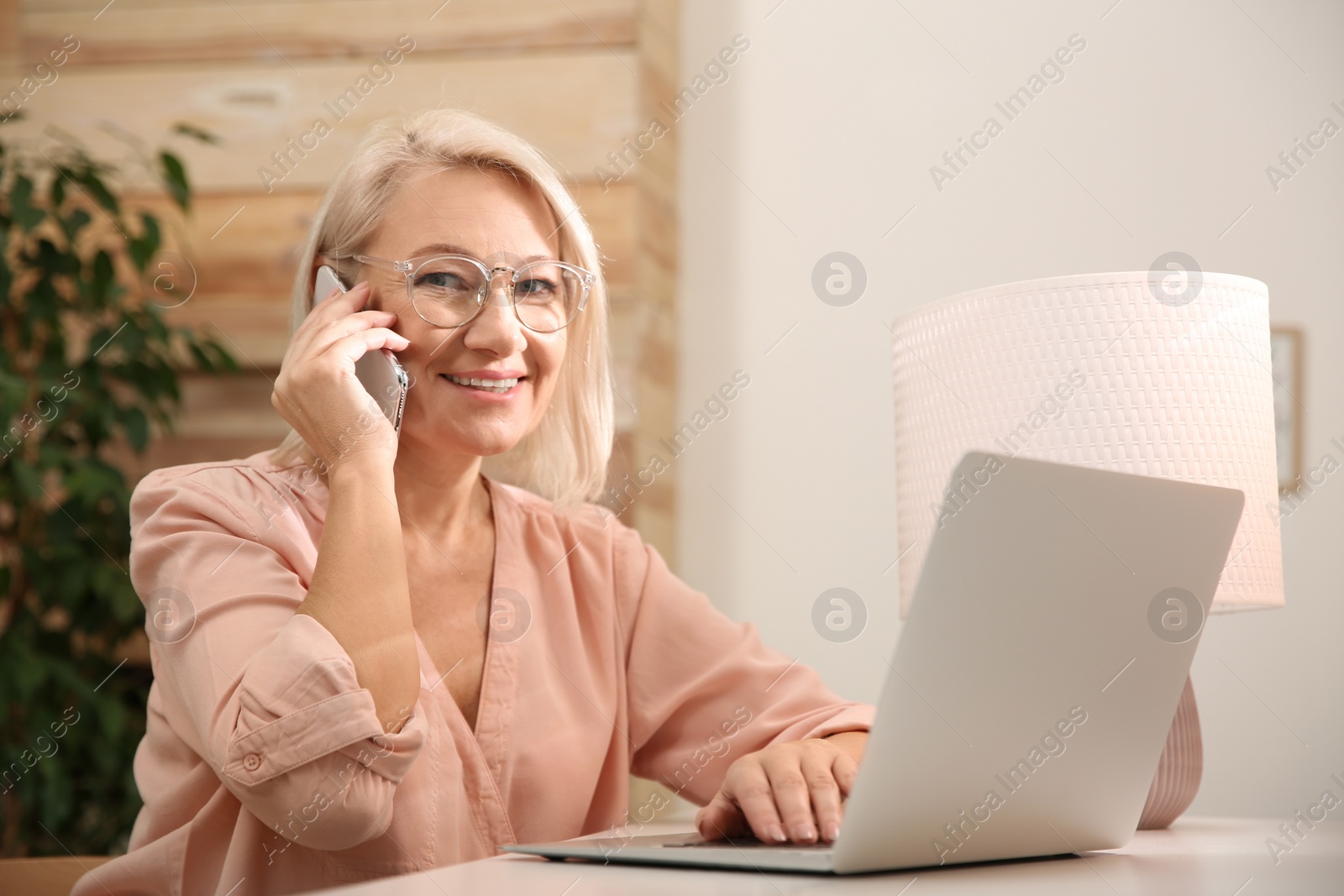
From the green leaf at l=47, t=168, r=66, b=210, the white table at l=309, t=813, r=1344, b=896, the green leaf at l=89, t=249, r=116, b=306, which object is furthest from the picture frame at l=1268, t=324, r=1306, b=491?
the green leaf at l=47, t=168, r=66, b=210

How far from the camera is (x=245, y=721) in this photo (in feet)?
3.26

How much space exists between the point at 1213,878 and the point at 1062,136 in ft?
6.04

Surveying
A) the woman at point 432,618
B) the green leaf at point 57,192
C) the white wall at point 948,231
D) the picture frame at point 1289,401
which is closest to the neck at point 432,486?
the woman at point 432,618

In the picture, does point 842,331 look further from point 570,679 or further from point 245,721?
point 245,721

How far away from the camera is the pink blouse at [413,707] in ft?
3.30

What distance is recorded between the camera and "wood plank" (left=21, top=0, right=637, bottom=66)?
2.31 m

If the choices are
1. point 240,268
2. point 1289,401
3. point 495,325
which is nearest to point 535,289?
point 495,325

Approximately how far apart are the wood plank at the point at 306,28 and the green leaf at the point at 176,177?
313 millimetres

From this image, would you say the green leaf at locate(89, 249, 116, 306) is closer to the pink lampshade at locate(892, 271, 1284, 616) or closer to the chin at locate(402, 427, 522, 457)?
the chin at locate(402, 427, 522, 457)

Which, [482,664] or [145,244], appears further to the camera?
[145,244]

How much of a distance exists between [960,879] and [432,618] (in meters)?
0.79

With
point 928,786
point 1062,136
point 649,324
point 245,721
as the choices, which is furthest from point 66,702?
point 1062,136

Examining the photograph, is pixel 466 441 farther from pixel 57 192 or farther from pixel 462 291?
pixel 57 192

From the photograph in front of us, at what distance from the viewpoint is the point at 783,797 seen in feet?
3.17
